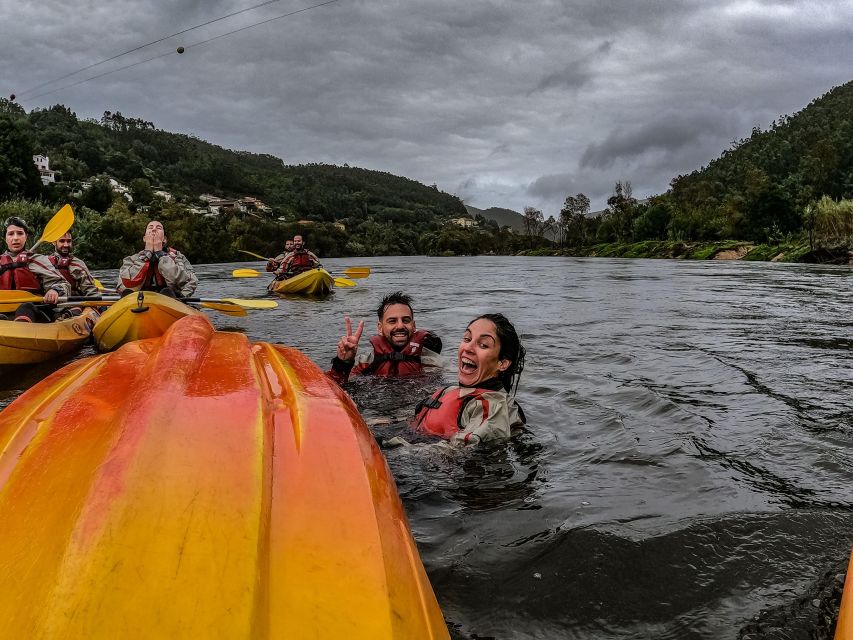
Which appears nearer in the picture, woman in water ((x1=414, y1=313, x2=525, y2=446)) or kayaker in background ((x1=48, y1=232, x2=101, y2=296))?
woman in water ((x1=414, y1=313, x2=525, y2=446))

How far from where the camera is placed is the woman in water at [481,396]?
335 centimetres

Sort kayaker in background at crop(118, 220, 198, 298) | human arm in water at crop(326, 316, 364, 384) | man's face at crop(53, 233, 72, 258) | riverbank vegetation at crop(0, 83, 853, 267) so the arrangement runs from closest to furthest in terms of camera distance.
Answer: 1. human arm in water at crop(326, 316, 364, 384)
2. kayaker in background at crop(118, 220, 198, 298)
3. man's face at crop(53, 233, 72, 258)
4. riverbank vegetation at crop(0, 83, 853, 267)

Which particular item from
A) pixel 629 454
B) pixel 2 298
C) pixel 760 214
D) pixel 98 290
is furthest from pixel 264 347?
pixel 760 214

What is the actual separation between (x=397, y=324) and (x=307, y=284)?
9.99 meters

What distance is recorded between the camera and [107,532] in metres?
1.39

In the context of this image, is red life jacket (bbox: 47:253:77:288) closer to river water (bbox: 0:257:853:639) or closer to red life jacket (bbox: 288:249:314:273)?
river water (bbox: 0:257:853:639)

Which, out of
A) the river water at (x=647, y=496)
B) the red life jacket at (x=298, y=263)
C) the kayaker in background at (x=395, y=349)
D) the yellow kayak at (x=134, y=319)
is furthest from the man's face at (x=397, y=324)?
the red life jacket at (x=298, y=263)

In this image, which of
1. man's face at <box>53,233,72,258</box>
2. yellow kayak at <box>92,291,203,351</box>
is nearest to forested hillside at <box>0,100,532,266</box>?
man's face at <box>53,233,72,258</box>

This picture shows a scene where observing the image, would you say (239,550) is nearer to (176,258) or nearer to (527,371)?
(527,371)

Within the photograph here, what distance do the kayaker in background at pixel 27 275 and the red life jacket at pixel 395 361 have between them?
4123 millimetres

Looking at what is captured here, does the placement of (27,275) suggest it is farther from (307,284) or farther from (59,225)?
(307,284)

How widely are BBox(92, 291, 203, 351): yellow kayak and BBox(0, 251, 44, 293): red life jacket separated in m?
1.18

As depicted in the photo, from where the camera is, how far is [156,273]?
761cm

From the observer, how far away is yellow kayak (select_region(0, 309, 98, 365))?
232 inches
